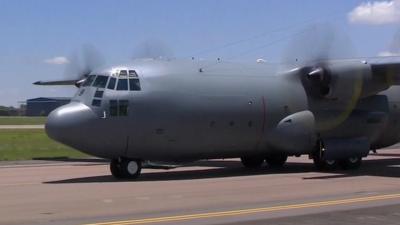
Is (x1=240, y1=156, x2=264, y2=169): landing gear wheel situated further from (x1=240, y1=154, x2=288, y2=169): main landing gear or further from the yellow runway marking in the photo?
the yellow runway marking

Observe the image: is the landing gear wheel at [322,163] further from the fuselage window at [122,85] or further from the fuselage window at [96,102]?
the fuselage window at [96,102]

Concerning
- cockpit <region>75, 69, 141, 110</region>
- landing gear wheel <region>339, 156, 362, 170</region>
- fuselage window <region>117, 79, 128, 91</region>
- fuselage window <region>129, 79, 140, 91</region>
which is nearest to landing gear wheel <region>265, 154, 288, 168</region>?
landing gear wheel <region>339, 156, 362, 170</region>

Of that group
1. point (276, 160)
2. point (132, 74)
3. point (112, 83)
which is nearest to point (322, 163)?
point (276, 160)

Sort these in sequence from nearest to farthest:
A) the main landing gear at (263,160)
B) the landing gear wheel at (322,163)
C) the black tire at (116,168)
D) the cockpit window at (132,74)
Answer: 1. the cockpit window at (132,74)
2. the black tire at (116,168)
3. the landing gear wheel at (322,163)
4. the main landing gear at (263,160)

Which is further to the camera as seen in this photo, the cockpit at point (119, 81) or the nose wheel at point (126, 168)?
the nose wheel at point (126, 168)

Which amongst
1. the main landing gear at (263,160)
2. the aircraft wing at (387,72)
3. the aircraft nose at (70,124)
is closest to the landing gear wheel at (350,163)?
the main landing gear at (263,160)

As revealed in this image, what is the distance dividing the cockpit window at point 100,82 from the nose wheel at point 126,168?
7.46 feet

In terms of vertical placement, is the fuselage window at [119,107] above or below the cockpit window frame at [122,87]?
below

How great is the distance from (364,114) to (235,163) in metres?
6.18

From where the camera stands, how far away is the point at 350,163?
2306cm

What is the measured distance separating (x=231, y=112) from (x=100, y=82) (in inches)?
170

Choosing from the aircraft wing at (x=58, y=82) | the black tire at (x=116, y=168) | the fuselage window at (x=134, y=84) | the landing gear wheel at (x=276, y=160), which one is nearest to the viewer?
the fuselage window at (x=134, y=84)

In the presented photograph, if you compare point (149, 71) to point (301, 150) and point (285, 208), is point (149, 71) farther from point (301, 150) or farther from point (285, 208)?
point (285, 208)

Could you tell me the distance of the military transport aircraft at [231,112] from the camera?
18967mm
